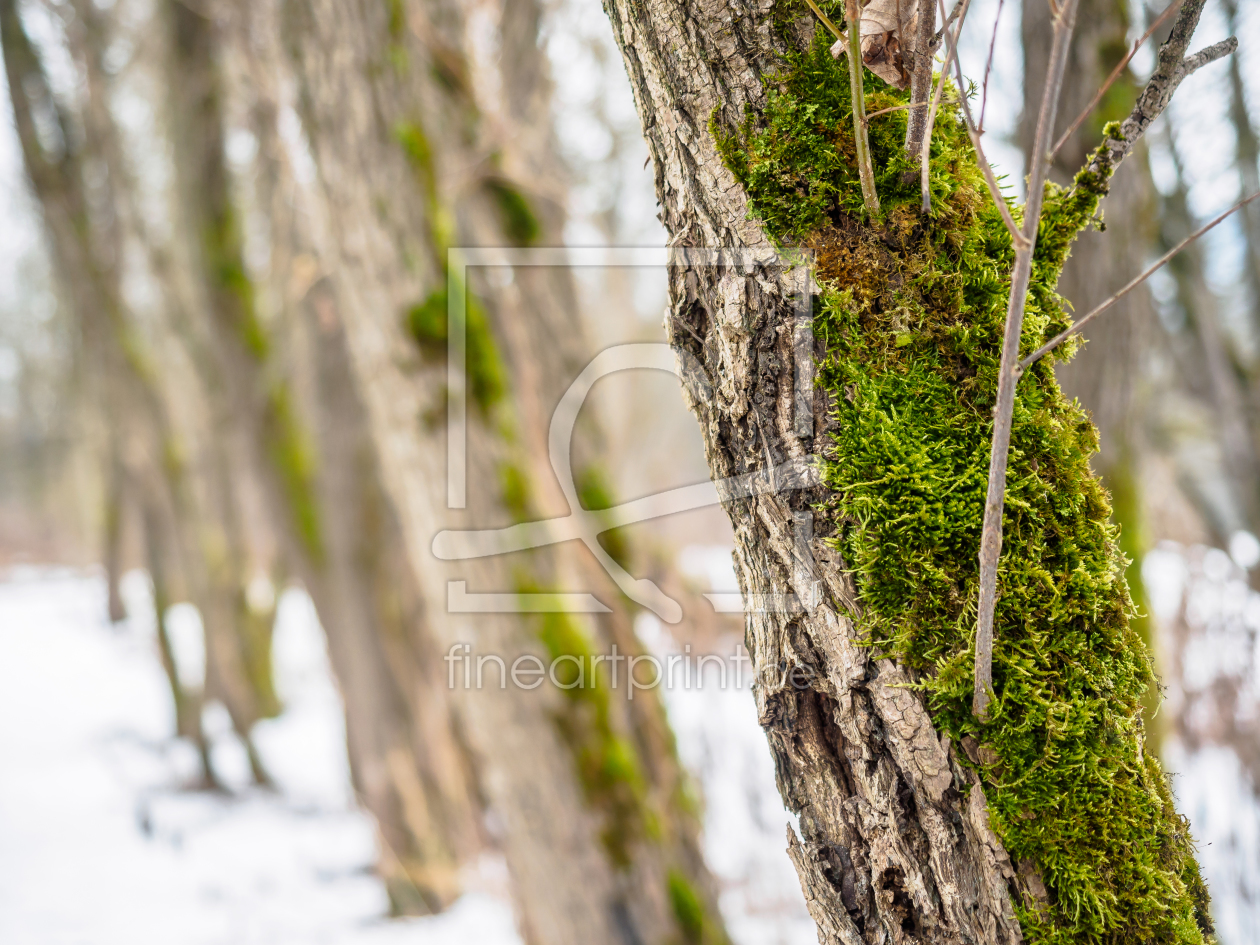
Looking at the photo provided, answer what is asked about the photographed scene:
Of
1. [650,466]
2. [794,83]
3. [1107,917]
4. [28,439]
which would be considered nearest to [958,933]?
[1107,917]

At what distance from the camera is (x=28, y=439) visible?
72.9ft

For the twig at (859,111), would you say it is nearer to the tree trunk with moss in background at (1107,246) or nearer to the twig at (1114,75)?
the twig at (1114,75)

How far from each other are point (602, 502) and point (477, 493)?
2.14ft

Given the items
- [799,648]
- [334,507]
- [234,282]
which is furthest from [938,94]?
[234,282]

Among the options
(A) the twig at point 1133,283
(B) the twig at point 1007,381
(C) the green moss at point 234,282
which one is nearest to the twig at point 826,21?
(B) the twig at point 1007,381

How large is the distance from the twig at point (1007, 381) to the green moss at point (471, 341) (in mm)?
2121

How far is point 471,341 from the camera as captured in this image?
2707mm

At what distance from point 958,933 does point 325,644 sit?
476 cm

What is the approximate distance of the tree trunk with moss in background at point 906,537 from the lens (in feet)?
2.64

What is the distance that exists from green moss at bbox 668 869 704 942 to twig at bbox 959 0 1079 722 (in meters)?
2.18

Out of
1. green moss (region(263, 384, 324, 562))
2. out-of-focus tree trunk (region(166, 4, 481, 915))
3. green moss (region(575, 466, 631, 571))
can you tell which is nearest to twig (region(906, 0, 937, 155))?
green moss (region(575, 466, 631, 571))

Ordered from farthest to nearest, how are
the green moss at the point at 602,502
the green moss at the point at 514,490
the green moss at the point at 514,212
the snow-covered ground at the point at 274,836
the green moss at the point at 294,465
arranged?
1. the green moss at the point at 294,465
2. the snow-covered ground at the point at 274,836
3. the green moss at the point at 514,212
4. the green moss at the point at 602,502
5. the green moss at the point at 514,490

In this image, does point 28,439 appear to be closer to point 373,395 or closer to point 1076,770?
point 373,395

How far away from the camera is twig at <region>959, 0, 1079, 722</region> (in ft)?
2.12
